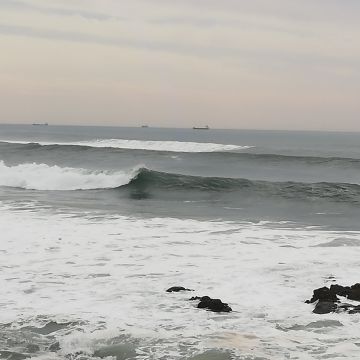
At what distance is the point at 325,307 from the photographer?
246 inches

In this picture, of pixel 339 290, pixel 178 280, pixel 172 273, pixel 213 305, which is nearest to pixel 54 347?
pixel 213 305

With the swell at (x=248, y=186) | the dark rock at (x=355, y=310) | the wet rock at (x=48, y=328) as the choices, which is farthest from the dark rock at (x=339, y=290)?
the swell at (x=248, y=186)

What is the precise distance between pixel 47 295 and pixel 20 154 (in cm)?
3219

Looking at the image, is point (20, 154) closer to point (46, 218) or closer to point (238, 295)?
point (46, 218)

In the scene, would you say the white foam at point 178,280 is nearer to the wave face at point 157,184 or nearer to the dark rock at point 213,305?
the dark rock at point 213,305

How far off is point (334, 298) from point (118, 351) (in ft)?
9.50

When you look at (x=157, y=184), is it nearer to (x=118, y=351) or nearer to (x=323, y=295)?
(x=323, y=295)

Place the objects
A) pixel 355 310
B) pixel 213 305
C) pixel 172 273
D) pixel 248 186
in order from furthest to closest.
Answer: pixel 248 186, pixel 172 273, pixel 213 305, pixel 355 310

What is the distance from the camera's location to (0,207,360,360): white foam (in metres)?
5.44

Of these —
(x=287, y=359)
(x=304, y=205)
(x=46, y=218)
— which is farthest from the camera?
(x=304, y=205)

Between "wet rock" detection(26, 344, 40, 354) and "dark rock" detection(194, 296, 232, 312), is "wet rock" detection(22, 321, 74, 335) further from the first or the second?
"dark rock" detection(194, 296, 232, 312)

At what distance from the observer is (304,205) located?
1777 centimetres

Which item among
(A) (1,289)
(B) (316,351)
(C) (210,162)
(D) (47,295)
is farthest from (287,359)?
(C) (210,162)

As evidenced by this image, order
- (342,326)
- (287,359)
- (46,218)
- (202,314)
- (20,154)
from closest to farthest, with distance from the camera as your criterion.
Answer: (287,359)
(342,326)
(202,314)
(46,218)
(20,154)
